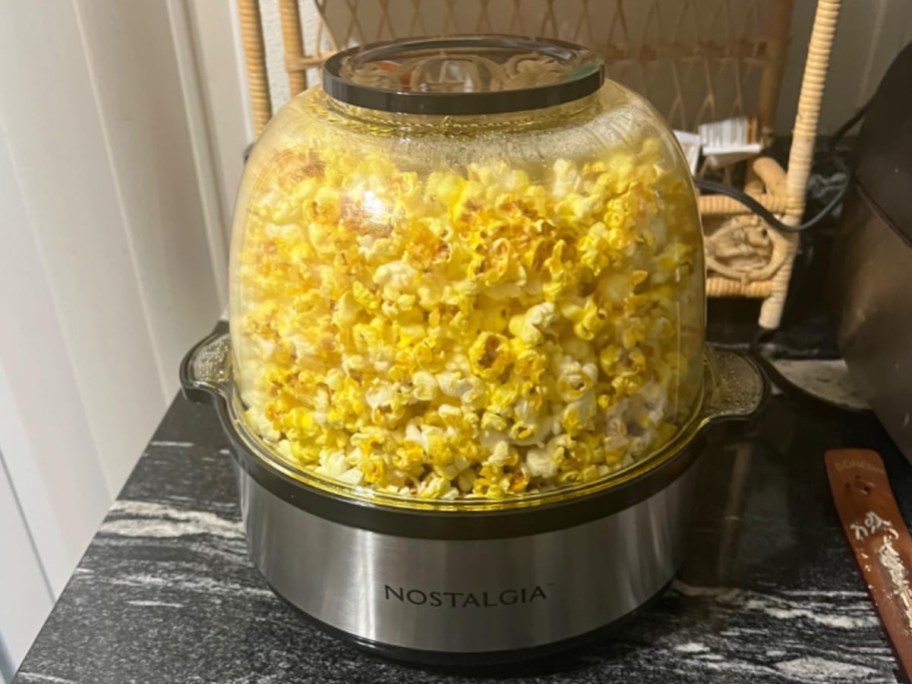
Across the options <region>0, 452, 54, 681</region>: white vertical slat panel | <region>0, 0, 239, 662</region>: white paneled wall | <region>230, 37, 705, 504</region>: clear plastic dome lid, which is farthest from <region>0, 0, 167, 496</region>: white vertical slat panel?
<region>230, 37, 705, 504</region>: clear plastic dome lid

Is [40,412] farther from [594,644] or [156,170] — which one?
[594,644]

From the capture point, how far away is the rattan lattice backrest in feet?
2.96

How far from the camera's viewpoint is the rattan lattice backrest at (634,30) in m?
0.90

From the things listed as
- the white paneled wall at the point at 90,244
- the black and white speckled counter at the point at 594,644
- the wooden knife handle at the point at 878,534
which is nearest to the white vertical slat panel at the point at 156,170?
the white paneled wall at the point at 90,244

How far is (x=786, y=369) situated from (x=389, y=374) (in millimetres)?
582

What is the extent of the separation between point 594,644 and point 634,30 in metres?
0.64

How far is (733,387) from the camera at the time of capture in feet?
2.10

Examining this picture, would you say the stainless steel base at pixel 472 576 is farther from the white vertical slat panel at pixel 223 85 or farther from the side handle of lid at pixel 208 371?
the white vertical slat panel at pixel 223 85

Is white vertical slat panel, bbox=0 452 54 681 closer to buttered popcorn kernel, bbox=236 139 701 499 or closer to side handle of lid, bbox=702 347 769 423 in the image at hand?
buttered popcorn kernel, bbox=236 139 701 499

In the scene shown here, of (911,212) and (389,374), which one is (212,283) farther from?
(911,212)

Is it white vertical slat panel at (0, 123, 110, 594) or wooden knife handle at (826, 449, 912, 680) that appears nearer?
wooden knife handle at (826, 449, 912, 680)

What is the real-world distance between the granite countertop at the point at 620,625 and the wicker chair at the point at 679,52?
0.19 meters

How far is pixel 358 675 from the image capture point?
1.97ft

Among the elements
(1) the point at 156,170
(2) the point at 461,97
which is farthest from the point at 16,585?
(2) the point at 461,97
